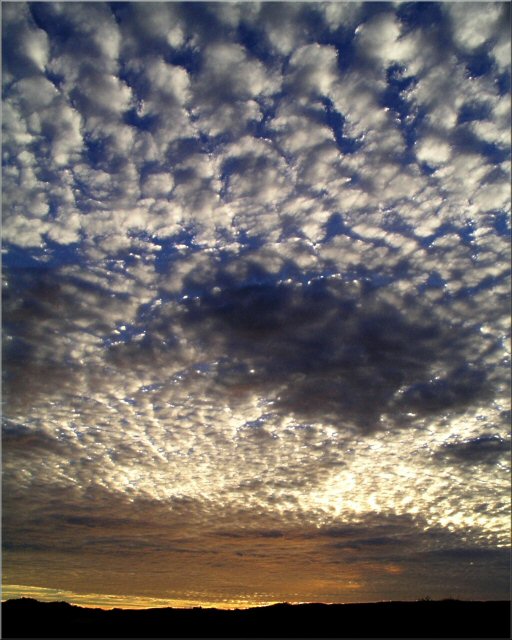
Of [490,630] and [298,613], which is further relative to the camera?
[298,613]

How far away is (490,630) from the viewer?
1079 inches

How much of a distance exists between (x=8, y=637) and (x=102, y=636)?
6143mm

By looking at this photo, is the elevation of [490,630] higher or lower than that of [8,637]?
higher

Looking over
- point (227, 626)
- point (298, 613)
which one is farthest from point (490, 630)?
point (227, 626)

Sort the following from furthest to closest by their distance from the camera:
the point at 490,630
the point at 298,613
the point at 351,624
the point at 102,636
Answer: the point at 298,613 → the point at 351,624 → the point at 102,636 → the point at 490,630

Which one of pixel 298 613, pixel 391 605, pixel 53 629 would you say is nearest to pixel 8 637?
pixel 53 629

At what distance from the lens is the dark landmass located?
28.7 m

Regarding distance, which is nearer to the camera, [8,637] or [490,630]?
[490,630]

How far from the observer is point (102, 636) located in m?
29.2

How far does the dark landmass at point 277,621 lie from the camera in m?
28.7

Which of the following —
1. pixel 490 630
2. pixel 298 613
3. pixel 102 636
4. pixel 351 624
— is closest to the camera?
pixel 490 630

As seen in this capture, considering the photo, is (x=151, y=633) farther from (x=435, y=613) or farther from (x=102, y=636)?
(x=435, y=613)

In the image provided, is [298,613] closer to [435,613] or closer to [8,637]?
[435,613]

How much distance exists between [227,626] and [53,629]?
1173 cm
